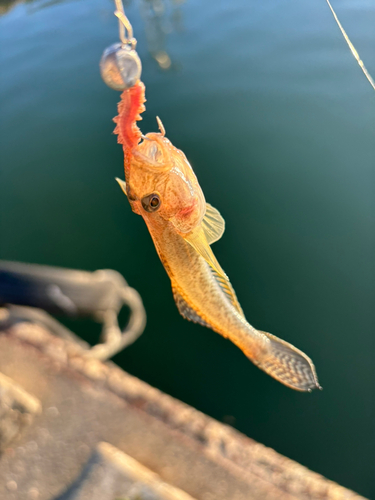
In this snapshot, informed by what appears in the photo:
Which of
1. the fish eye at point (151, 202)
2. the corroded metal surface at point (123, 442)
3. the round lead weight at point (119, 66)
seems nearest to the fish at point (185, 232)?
the fish eye at point (151, 202)

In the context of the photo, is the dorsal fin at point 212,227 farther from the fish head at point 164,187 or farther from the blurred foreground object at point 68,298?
the blurred foreground object at point 68,298

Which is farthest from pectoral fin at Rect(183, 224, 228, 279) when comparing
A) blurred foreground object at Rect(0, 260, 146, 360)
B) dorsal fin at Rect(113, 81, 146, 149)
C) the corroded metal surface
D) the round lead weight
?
blurred foreground object at Rect(0, 260, 146, 360)

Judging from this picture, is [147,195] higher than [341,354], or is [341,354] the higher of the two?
[147,195]

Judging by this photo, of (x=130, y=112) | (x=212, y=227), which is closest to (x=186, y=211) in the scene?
(x=212, y=227)

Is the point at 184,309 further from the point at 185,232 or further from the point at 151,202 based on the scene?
the point at 151,202

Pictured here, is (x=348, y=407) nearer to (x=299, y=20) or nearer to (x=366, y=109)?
(x=366, y=109)

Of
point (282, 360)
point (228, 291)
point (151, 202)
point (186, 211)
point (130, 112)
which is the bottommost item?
point (282, 360)

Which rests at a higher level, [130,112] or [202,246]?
[130,112]

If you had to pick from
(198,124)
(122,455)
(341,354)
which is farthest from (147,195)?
(198,124)
